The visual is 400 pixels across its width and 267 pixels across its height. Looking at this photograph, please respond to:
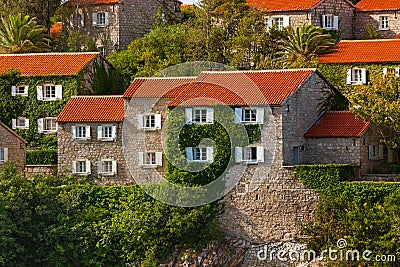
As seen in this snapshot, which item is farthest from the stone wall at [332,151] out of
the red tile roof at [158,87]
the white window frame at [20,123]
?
the white window frame at [20,123]

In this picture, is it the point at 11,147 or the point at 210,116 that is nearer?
the point at 210,116

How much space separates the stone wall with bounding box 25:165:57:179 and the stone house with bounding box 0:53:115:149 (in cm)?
314

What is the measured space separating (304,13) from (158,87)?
16003mm

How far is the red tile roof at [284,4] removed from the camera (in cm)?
8081

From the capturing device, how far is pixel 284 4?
8194cm

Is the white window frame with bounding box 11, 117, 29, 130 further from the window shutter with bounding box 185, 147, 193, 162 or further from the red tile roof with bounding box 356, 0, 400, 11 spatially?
the red tile roof with bounding box 356, 0, 400, 11

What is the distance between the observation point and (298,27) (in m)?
76.8

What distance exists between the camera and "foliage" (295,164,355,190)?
62844mm

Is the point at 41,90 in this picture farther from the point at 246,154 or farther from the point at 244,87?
the point at 246,154

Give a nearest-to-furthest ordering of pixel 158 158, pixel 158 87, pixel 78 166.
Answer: pixel 158 158
pixel 158 87
pixel 78 166

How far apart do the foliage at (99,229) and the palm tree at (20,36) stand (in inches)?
617

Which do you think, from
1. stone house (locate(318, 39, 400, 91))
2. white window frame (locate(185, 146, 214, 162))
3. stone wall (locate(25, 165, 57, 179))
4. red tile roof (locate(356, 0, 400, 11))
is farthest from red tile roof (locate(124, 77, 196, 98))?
red tile roof (locate(356, 0, 400, 11))

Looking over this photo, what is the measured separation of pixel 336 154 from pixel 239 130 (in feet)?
16.5

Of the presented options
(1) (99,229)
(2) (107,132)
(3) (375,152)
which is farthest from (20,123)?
(3) (375,152)
